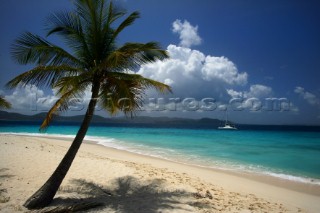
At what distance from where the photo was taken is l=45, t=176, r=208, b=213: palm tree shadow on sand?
17.0ft

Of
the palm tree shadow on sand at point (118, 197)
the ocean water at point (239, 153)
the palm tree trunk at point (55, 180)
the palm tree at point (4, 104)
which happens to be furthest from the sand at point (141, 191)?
the ocean water at point (239, 153)

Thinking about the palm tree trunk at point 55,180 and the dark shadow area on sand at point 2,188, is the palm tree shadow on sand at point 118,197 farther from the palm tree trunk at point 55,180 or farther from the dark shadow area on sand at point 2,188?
the dark shadow area on sand at point 2,188

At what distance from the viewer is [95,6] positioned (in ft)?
18.9

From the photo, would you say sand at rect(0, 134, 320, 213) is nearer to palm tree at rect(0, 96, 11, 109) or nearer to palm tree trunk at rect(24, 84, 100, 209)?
A: palm tree trunk at rect(24, 84, 100, 209)

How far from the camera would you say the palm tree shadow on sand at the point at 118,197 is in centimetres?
520

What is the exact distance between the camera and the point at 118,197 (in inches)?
239

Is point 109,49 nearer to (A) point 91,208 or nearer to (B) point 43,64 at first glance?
(B) point 43,64

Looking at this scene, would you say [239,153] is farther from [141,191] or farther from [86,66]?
[86,66]

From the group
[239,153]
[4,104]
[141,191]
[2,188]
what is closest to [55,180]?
[2,188]

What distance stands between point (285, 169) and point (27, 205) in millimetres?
12384

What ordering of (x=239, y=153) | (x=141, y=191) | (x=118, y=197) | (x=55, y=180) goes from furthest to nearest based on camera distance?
(x=239, y=153), (x=141, y=191), (x=118, y=197), (x=55, y=180)

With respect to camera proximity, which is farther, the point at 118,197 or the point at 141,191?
the point at 141,191

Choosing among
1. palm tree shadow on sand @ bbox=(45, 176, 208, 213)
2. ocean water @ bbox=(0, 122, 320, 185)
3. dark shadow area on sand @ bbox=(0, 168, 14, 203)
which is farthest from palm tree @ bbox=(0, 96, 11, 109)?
ocean water @ bbox=(0, 122, 320, 185)

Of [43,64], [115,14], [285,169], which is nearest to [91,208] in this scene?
[43,64]
